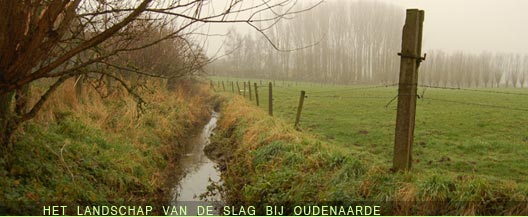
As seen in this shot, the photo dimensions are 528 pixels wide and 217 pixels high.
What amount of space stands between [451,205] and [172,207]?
4.32 m

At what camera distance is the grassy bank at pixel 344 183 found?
433 cm

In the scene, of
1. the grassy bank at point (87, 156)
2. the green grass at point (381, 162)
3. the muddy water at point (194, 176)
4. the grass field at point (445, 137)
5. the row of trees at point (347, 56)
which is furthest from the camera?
the row of trees at point (347, 56)

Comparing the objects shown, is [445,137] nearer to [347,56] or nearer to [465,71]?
[347,56]

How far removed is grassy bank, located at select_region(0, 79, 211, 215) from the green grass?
5.37 feet

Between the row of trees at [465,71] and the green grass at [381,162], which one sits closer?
the green grass at [381,162]

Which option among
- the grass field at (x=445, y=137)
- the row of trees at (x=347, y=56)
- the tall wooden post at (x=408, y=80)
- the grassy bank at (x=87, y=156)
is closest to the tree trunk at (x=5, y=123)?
the grassy bank at (x=87, y=156)

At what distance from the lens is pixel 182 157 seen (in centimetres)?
1049

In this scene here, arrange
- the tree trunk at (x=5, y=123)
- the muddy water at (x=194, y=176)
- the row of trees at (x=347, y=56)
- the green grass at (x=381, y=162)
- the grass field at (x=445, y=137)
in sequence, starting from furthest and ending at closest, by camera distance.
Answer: the row of trees at (x=347, y=56) < the grass field at (x=445, y=137) < the muddy water at (x=194, y=176) < the tree trunk at (x=5, y=123) < the green grass at (x=381, y=162)

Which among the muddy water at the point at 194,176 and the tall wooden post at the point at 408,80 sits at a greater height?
the tall wooden post at the point at 408,80

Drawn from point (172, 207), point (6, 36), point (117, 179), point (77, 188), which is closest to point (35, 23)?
point (6, 36)

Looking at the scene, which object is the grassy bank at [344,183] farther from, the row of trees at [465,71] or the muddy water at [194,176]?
the row of trees at [465,71]

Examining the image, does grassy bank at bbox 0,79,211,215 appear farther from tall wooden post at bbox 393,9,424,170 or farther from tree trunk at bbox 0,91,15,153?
tall wooden post at bbox 393,9,424,170

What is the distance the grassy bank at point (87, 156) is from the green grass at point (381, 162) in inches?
64.5

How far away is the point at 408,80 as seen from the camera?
4996mm
